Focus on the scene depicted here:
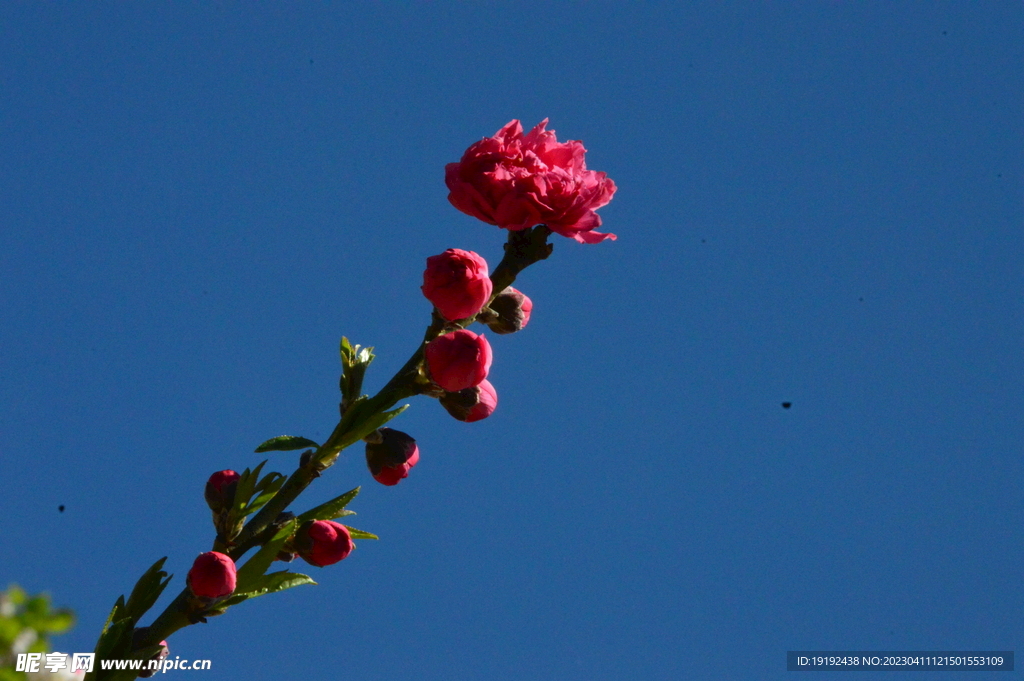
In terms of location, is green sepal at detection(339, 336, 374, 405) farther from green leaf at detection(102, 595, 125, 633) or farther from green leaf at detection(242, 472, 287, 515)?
green leaf at detection(102, 595, 125, 633)

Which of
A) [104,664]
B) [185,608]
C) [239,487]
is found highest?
[239,487]

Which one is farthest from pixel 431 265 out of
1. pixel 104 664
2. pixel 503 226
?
pixel 104 664

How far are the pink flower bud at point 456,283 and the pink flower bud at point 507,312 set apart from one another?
0.22 meters

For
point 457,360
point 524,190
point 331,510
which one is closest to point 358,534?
point 331,510

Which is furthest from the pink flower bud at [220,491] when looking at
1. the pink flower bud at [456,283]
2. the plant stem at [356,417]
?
the pink flower bud at [456,283]

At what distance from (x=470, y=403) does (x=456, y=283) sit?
0.39m

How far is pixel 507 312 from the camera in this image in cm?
257

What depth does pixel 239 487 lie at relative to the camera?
2.46 meters

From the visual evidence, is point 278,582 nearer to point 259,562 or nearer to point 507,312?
point 259,562

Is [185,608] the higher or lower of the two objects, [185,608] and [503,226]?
the lower

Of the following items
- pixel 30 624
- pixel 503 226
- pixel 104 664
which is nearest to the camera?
pixel 104 664

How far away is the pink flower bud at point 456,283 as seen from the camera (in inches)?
90.0

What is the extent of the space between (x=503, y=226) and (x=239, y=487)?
1.04 metres

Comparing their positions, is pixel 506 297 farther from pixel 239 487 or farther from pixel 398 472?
pixel 239 487
